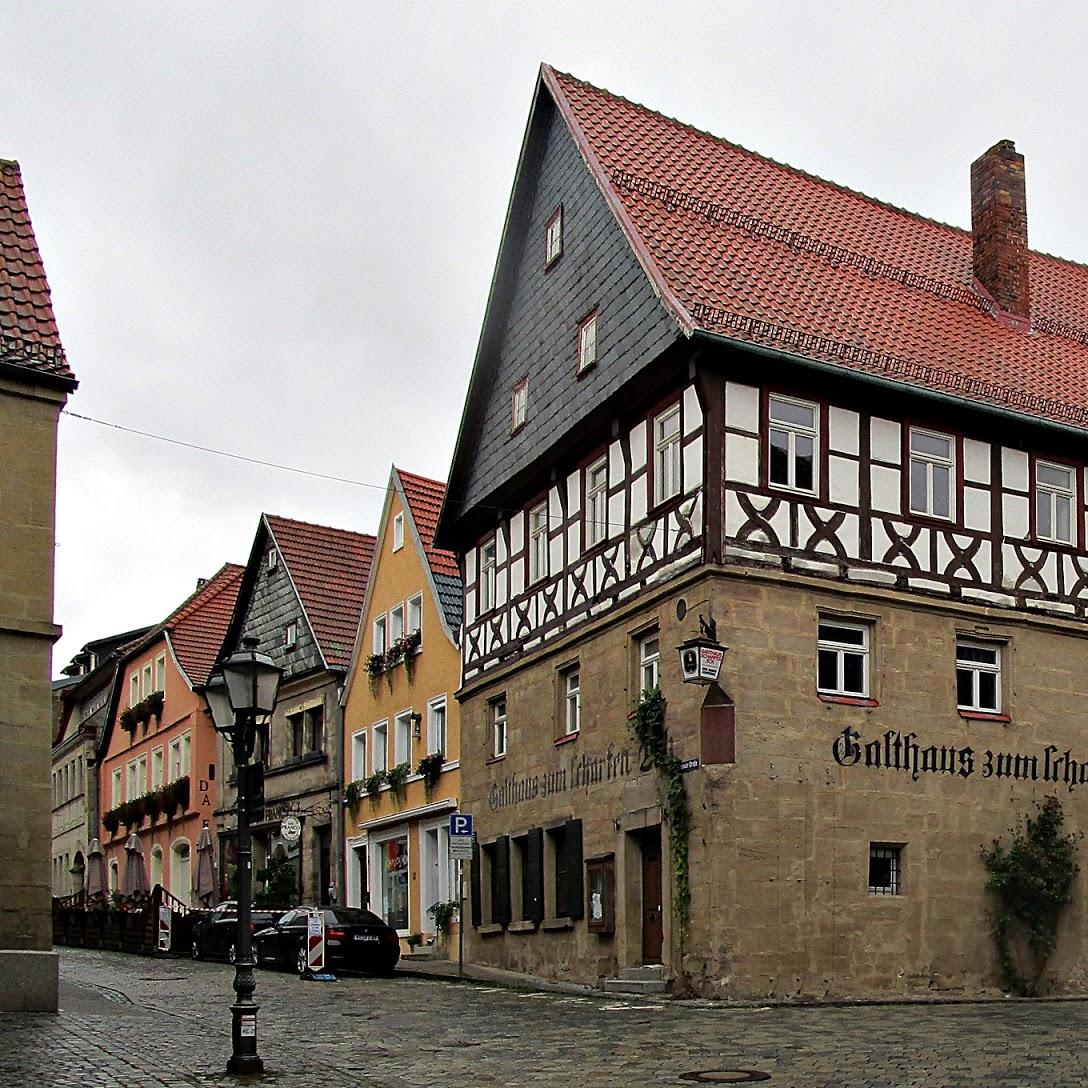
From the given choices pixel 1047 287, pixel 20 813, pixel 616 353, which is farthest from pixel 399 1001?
pixel 1047 287

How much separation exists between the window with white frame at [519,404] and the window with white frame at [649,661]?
600cm

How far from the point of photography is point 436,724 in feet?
124

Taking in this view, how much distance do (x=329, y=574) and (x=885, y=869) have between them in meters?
24.7

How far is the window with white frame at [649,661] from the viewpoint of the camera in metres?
26.4

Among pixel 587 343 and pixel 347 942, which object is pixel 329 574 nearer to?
pixel 347 942

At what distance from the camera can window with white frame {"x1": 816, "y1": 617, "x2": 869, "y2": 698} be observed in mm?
25344

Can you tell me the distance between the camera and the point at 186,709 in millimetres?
53500

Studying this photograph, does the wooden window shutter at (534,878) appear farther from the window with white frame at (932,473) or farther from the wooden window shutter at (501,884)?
the window with white frame at (932,473)

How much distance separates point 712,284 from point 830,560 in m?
4.35

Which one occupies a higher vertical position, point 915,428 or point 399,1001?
point 915,428

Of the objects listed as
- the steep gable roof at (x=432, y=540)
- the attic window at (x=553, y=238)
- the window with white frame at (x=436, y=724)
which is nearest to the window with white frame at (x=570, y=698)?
the steep gable roof at (x=432, y=540)

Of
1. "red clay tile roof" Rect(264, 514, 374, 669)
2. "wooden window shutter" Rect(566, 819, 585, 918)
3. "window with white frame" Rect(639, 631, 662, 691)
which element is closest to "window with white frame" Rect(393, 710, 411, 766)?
"red clay tile roof" Rect(264, 514, 374, 669)

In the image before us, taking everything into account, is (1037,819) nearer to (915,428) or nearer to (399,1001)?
(915,428)

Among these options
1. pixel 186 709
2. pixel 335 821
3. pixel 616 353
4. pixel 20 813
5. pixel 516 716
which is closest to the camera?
pixel 20 813
